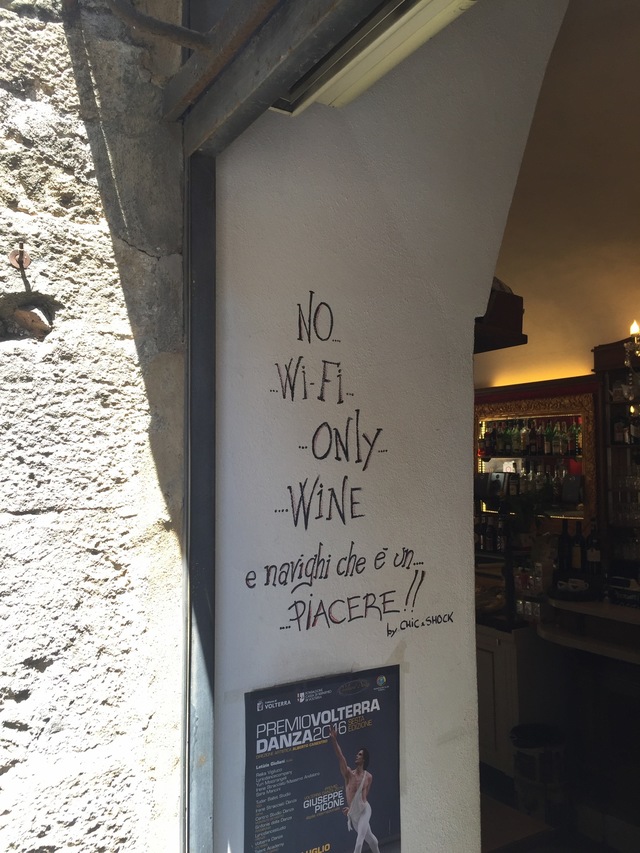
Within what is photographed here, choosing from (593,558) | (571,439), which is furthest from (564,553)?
(571,439)

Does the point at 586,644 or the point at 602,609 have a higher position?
the point at 602,609

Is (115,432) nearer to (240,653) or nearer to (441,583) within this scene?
(240,653)

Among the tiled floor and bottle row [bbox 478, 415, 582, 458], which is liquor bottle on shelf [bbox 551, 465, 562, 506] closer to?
bottle row [bbox 478, 415, 582, 458]

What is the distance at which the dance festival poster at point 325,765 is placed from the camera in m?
1.47

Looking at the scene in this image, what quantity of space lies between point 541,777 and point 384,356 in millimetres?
3345

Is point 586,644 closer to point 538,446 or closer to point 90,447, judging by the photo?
point 90,447

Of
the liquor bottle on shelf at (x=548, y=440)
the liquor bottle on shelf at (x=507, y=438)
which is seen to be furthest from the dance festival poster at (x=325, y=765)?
the liquor bottle on shelf at (x=507, y=438)

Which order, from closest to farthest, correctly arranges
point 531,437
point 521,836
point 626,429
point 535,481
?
point 521,836 → point 626,429 → point 535,481 → point 531,437

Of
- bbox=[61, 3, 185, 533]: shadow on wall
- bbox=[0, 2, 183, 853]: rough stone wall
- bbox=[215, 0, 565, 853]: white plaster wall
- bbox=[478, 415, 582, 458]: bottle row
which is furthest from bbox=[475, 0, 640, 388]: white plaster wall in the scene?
bbox=[0, 2, 183, 853]: rough stone wall

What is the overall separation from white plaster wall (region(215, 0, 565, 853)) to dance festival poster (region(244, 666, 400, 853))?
0.11 ft

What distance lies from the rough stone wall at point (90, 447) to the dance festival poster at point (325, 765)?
20 centimetres

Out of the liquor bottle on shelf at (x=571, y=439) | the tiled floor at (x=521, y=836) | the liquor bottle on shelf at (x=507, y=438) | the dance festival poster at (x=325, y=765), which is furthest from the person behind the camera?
the liquor bottle on shelf at (x=507, y=438)

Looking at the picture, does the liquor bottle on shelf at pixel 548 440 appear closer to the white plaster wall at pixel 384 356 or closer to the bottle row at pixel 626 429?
the bottle row at pixel 626 429

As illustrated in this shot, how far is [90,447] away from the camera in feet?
4.31
